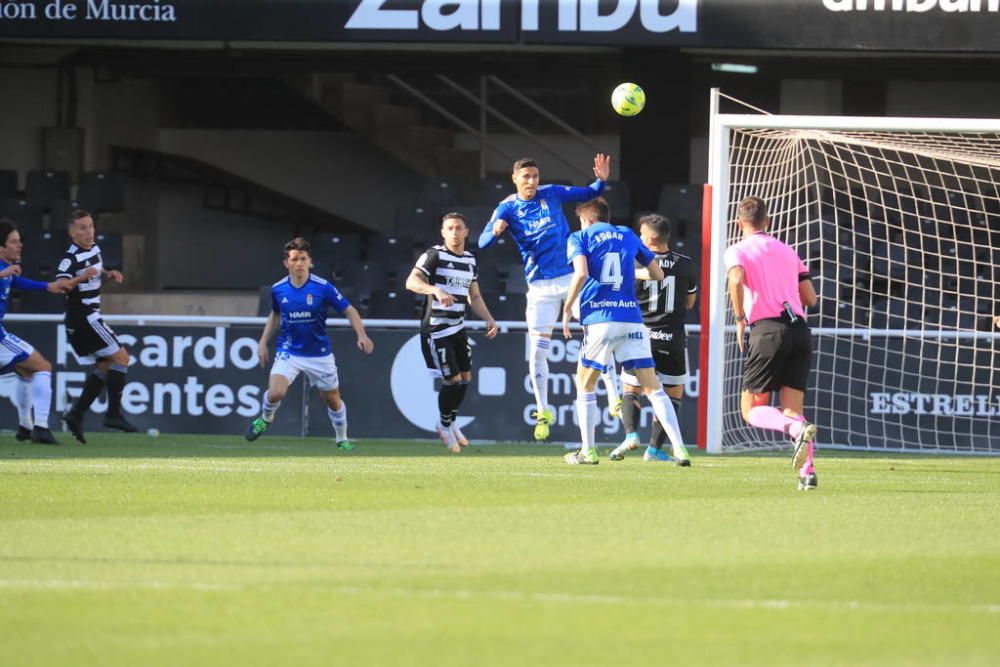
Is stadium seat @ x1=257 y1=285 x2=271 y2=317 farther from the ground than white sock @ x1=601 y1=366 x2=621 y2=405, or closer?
farther from the ground

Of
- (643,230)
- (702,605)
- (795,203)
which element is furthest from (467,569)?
(795,203)

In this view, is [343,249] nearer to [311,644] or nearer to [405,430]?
[405,430]

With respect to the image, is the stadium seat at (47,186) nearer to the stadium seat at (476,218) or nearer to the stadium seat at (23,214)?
the stadium seat at (23,214)

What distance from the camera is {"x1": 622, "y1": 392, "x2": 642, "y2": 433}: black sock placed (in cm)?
1230

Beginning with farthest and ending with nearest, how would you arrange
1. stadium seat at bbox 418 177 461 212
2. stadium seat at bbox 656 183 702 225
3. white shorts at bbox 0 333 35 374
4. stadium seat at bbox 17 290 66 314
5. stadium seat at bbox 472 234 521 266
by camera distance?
stadium seat at bbox 418 177 461 212, stadium seat at bbox 656 183 702 225, stadium seat at bbox 472 234 521 266, stadium seat at bbox 17 290 66 314, white shorts at bbox 0 333 35 374

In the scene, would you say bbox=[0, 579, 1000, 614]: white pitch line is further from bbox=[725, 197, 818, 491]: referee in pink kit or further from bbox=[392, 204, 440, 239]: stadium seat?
bbox=[392, 204, 440, 239]: stadium seat

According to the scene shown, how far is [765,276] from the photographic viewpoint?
9922mm

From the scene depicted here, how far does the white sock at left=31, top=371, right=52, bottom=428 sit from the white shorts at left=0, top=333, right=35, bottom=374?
21 cm

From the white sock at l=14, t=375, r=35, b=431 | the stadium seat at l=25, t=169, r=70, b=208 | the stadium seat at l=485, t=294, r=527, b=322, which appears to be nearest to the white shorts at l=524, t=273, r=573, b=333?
the stadium seat at l=485, t=294, r=527, b=322

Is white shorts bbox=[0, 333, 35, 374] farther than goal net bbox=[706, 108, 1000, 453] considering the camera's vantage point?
No

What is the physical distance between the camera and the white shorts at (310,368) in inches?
519

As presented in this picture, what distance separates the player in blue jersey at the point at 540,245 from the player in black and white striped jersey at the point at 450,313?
600 mm

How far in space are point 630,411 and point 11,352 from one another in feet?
17.5

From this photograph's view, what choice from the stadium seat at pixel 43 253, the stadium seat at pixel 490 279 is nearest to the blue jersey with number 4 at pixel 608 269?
the stadium seat at pixel 490 279
